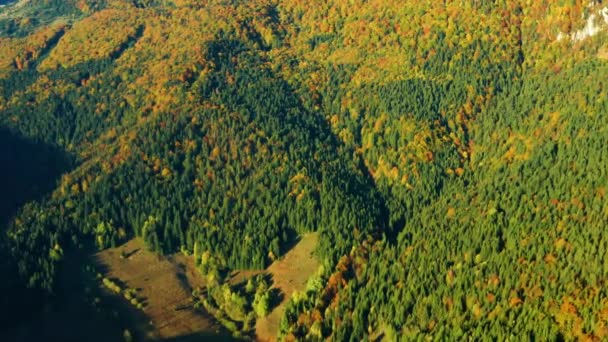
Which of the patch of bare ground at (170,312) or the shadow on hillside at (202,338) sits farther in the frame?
the patch of bare ground at (170,312)

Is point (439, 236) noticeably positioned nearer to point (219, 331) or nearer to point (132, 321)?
point (219, 331)

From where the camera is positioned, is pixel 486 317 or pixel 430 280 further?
pixel 430 280

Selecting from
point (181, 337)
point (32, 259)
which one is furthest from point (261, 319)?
point (32, 259)

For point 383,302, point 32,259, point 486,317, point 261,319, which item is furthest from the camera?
point 32,259

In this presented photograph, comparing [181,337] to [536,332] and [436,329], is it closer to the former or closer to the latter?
[436,329]

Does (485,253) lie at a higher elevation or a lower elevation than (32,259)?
lower

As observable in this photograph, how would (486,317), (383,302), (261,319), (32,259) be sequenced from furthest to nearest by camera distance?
(32,259), (261,319), (383,302), (486,317)

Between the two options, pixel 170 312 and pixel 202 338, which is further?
pixel 170 312

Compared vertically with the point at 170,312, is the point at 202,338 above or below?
below

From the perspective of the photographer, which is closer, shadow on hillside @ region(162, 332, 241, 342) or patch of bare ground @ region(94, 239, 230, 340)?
shadow on hillside @ region(162, 332, 241, 342)
